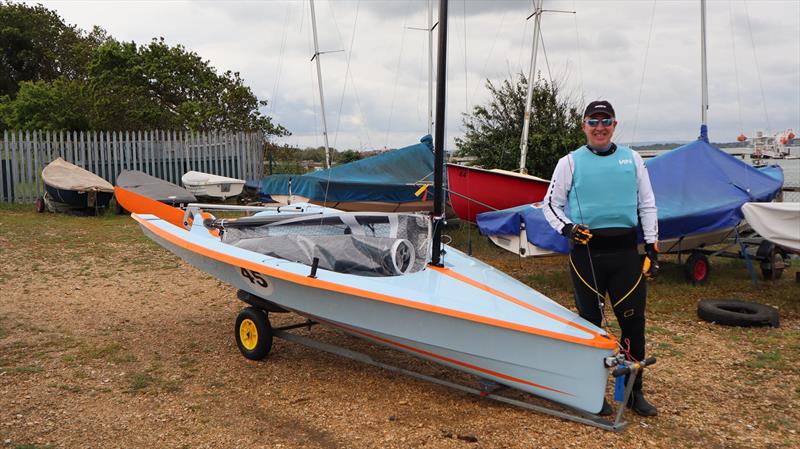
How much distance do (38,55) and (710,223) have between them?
128 feet

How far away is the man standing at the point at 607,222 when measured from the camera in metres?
3.49

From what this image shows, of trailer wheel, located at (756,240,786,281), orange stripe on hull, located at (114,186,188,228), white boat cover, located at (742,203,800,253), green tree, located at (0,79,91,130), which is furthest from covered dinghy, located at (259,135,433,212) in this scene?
green tree, located at (0,79,91,130)

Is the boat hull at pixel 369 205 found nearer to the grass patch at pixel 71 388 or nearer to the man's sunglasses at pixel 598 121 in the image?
the grass patch at pixel 71 388

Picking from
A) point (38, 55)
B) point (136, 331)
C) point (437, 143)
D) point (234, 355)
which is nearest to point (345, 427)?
point (234, 355)

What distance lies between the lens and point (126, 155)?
53.5ft

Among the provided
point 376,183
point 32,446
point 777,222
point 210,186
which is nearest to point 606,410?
point 32,446

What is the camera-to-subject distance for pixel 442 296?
3635 millimetres

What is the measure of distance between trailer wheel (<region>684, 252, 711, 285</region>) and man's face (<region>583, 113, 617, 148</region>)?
169 inches

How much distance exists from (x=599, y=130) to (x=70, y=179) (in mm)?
13006

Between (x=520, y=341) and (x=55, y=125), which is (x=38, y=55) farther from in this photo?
(x=520, y=341)

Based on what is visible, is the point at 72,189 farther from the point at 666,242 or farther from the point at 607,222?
the point at 607,222

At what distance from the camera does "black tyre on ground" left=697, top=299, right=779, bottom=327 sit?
5410mm

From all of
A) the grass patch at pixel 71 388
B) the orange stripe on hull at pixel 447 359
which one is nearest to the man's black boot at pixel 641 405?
the orange stripe on hull at pixel 447 359

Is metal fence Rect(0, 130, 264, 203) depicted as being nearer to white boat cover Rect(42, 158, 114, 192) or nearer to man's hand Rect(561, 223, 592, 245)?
white boat cover Rect(42, 158, 114, 192)
